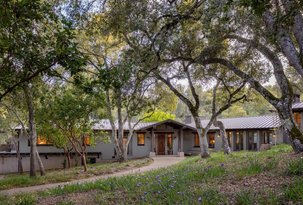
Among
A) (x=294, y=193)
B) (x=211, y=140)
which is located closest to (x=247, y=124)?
(x=211, y=140)

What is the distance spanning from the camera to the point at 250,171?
7969mm

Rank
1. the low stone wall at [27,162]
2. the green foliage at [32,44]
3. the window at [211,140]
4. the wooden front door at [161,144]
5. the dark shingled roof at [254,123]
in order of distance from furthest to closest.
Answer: the window at [211,140] → the wooden front door at [161,144] → the dark shingled roof at [254,123] → the low stone wall at [27,162] → the green foliage at [32,44]

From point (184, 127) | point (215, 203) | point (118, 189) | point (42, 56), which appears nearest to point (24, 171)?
point (184, 127)

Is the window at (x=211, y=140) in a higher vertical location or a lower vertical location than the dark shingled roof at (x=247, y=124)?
lower

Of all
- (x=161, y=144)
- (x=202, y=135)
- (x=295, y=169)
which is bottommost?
(x=161, y=144)

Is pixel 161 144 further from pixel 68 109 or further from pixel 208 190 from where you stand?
pixel 208 190

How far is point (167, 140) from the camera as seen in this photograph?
3559 cm

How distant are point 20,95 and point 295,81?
22430 mm

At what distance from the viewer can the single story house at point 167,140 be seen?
27969 mm

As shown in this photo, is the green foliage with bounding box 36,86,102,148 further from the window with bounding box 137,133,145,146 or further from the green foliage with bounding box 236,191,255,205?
the window with bounding box 137,133,145,146

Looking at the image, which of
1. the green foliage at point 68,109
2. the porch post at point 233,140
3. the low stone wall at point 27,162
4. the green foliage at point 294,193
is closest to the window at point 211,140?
the porch post at point 233,140

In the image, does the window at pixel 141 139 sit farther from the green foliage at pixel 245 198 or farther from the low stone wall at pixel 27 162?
the green foliage at pixel 245 198

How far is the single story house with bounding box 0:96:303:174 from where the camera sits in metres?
28.0

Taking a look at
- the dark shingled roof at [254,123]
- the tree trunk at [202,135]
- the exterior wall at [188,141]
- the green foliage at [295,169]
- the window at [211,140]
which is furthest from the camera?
the exterior wall at [188,141]
